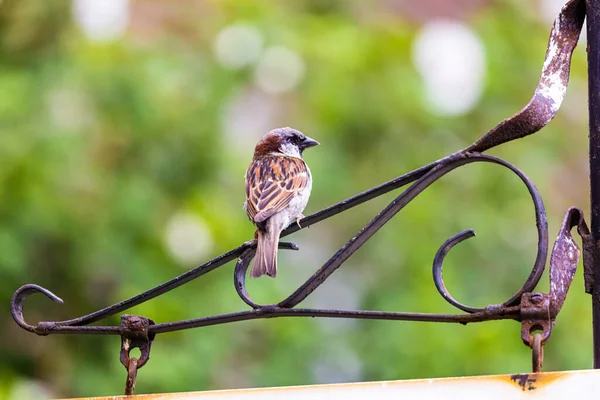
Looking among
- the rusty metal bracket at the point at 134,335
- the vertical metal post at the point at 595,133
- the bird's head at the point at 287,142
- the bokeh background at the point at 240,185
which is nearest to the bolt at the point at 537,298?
the vertical metal post at the point at 595,133

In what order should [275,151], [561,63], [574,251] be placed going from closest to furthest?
[574,251], [561,63], [275,151]

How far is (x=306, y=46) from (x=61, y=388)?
2511mm

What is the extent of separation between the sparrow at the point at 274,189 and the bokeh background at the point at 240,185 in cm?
62

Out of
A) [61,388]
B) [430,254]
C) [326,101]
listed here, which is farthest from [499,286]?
[61,388]

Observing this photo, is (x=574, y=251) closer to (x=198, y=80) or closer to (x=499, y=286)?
(x=499, y=286)

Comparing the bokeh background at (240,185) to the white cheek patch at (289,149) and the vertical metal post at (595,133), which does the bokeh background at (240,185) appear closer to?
the white cheek patch at (289,149)

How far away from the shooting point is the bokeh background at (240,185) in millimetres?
4973

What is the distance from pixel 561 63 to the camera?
242cm

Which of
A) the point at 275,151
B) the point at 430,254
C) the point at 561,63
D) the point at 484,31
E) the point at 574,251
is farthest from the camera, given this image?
the point at 484,31

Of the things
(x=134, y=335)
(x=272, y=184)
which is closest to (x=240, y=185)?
(x=272, y=184)

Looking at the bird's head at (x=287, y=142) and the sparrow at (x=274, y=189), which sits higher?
the bird's head at (x=287, y=142)

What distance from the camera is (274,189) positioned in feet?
13.9

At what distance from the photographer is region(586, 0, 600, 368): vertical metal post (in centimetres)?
229

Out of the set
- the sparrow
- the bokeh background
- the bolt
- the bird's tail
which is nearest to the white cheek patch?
the sparrow
